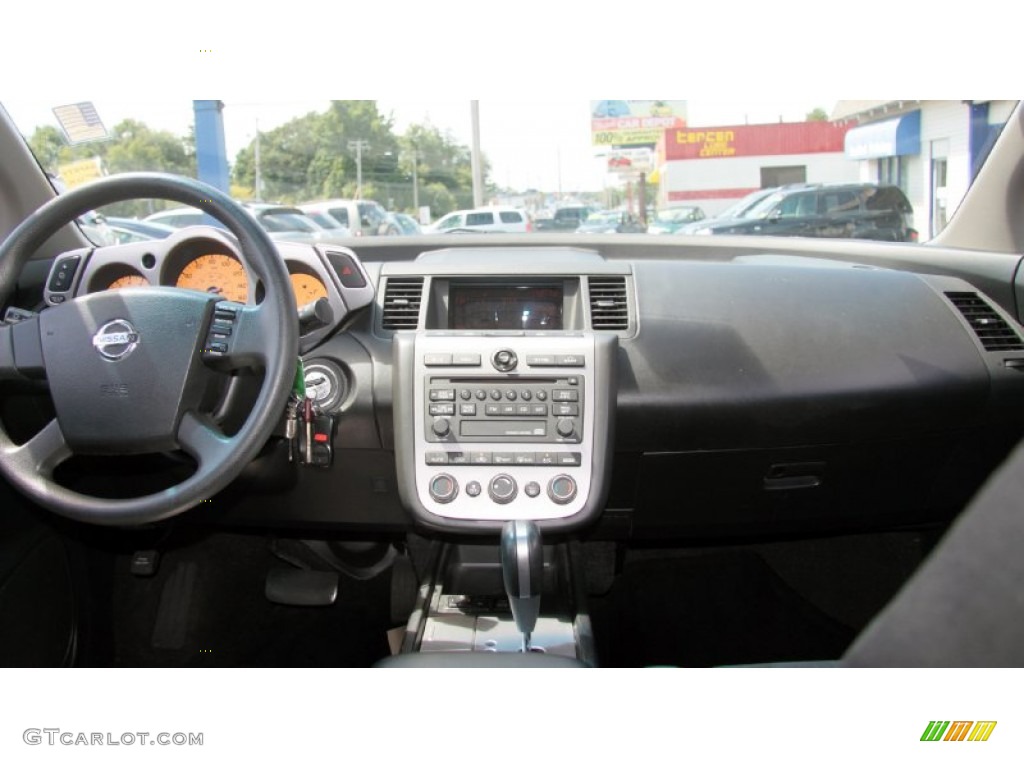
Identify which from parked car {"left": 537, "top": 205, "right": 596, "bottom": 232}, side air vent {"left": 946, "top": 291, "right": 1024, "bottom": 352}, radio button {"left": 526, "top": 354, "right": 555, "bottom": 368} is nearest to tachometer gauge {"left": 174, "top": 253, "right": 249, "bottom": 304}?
radio button {"left": 526, "top": 354, "right": 555, "bottom": 368}

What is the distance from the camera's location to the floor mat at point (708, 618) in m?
2.73

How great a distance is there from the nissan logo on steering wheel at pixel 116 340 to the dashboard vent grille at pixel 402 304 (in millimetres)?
714

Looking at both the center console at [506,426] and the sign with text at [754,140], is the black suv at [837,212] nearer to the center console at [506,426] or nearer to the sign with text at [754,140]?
the sign with text at [754,140]

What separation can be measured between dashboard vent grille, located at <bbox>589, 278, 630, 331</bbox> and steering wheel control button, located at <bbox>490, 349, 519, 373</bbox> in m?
0.29

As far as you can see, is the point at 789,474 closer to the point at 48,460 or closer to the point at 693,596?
the point at 693,596

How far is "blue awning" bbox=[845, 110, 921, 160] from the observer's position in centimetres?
246

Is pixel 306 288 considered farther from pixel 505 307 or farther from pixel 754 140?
pixel 754 140

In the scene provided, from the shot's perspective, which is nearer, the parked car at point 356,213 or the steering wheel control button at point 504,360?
the steering wheel control button at point 504,360

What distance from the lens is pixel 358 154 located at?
247cm

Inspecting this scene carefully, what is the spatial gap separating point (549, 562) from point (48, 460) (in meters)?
1.22

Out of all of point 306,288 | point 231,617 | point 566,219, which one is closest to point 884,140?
point 566,219

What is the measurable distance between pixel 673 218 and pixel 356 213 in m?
1.05

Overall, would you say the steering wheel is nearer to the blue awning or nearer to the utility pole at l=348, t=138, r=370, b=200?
the utility pole at l=348, t=138, r=370, b=200

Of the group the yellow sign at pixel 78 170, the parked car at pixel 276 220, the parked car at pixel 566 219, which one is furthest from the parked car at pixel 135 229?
the parked car at pixel 566 219
